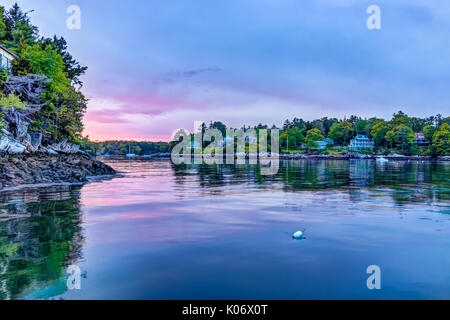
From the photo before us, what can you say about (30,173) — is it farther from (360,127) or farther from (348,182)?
(360,127)

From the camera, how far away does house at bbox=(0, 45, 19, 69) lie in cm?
3840

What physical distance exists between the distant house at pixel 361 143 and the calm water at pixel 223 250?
177 m

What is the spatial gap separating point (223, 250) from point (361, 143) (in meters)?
189

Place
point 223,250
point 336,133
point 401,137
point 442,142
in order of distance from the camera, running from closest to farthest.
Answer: point 223,250
point 442,142
point 401,137
point 336,133

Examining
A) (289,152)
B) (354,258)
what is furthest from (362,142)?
(354,258)

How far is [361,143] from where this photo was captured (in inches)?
7195

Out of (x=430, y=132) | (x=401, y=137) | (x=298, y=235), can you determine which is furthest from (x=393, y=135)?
(x=298, y=235)

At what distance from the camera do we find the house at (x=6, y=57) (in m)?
38.4

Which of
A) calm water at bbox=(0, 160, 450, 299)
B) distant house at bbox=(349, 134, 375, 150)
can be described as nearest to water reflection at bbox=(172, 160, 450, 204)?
calm water at bbox=(0, 160, 450, 299)

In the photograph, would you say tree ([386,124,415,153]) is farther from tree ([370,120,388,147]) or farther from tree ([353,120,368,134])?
tree ([353,120,368,134])

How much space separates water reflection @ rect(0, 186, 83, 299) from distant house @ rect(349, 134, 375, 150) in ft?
604

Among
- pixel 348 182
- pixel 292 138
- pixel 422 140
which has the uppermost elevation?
pixel 292 138

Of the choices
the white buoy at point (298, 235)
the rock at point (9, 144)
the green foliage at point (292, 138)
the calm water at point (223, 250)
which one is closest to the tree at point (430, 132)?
the green foliage at point (292, 138)
